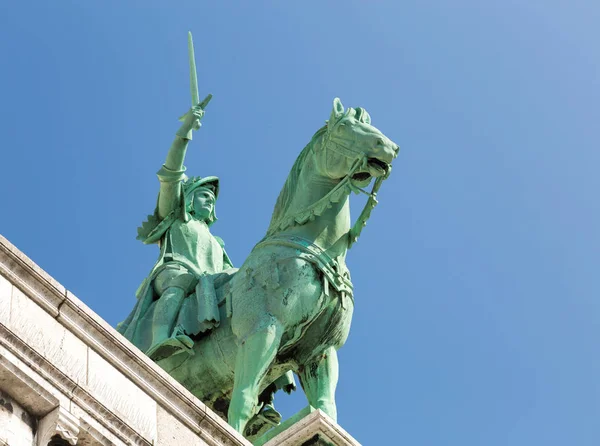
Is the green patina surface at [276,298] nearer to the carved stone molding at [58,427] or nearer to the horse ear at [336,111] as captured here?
the horse ear at [336,111]

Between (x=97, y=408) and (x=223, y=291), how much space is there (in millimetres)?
6369

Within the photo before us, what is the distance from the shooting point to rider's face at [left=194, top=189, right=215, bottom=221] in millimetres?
19531

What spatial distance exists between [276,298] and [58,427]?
5.69 m

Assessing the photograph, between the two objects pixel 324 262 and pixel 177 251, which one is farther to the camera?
pixel 177 251

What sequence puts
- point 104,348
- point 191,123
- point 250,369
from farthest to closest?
point 191,123 < point 250,369 < point 104,348

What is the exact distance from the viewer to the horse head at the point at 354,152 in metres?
17.4

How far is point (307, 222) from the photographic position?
1730 cm

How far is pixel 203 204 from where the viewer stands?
19.6m

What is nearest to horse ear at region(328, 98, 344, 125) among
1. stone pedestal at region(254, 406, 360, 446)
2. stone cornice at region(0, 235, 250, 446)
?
stone pedestal at region(254, 406, 360, 446)

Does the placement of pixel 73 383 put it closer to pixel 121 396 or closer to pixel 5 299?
pixel 121 396

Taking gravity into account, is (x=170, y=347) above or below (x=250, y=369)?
above

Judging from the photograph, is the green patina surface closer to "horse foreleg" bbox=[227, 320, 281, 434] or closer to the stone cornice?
"horse foreleg" bbox=[227, 320, 281, 434]

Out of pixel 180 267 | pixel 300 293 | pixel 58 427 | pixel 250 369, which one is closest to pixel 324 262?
pixel 300 293

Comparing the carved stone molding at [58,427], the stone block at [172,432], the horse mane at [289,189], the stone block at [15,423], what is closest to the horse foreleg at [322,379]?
the horse mane at [289,189]
